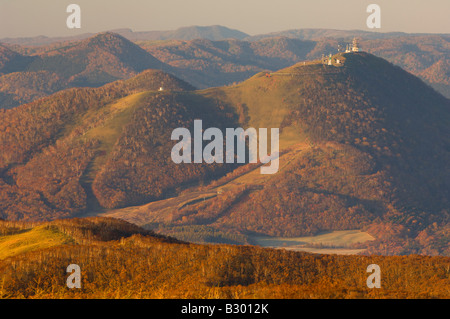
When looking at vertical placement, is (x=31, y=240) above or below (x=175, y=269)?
above

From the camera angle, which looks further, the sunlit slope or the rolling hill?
the sunlit slope

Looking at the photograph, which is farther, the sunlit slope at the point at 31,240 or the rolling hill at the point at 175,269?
the sunlit slope at the point at 31,240

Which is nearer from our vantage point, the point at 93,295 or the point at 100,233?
the point at 93,295

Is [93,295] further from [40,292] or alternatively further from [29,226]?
[29,226]

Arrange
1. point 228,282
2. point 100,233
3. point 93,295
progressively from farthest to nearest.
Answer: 1. point 100,233
2. point 228,282
3. point 93,295

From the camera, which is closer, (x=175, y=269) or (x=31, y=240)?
(x=175, y=269)
